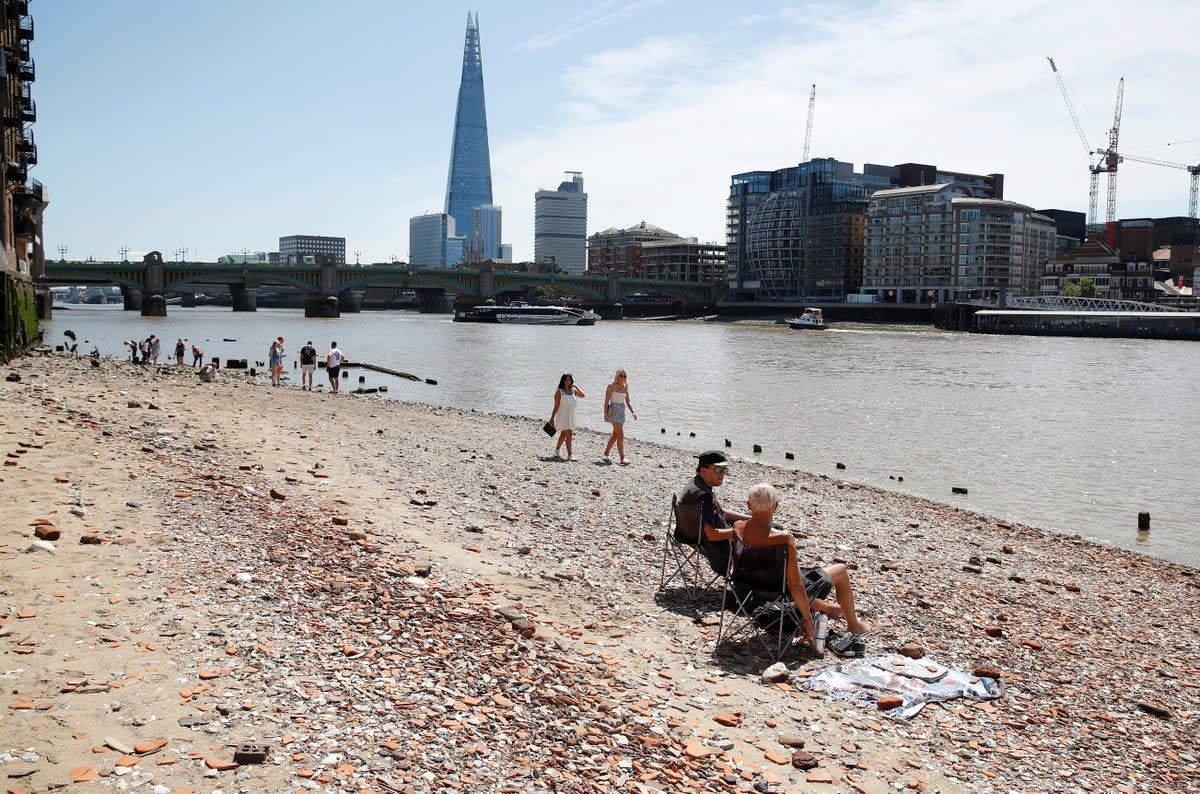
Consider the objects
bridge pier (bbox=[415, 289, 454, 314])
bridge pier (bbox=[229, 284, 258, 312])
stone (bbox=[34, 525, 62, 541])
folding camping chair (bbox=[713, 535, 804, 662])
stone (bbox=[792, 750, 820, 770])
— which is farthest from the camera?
bridge pier (bbox=[415, 289, 454, 314])

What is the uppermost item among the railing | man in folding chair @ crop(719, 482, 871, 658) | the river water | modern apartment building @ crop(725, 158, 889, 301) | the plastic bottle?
modern apartment building @ crop(725, 158, 889, 301)

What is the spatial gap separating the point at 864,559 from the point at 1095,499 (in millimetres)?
11624

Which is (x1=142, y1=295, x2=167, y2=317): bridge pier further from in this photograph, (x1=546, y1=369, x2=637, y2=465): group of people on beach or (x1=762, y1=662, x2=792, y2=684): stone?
(x1=762, y1=662, x2=792, y2=684): stone

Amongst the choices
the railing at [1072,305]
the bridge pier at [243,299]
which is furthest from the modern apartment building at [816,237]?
the bridge pier at [243,299]

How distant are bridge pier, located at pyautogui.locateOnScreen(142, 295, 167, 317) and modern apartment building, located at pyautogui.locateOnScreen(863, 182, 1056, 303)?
11765 centimetres

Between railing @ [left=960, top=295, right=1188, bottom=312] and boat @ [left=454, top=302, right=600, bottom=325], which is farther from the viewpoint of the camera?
boat @ [left=454, top=302, right=600, bottom=325]

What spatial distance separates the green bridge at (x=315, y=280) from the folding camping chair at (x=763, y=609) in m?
110

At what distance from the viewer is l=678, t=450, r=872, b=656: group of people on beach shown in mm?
7527

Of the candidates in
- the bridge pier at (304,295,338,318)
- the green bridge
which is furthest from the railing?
the bridge pier at (304,295,338,318)

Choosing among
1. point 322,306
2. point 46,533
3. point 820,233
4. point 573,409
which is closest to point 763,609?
point 46,533

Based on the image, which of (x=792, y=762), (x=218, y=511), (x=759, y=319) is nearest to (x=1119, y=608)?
(x=792, y=762)

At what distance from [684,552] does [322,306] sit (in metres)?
124

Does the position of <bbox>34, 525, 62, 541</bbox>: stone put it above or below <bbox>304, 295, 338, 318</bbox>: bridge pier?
below

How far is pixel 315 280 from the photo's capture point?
4966 inches
